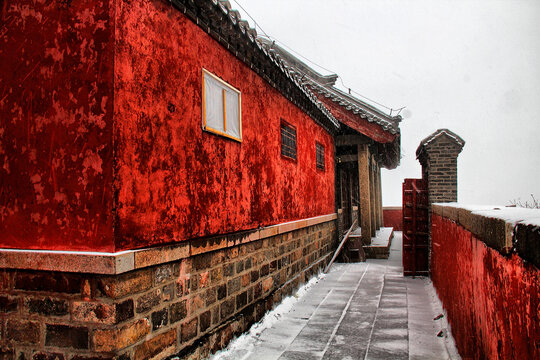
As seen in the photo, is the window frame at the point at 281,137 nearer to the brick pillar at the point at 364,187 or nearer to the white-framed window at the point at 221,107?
the white-framed window at the point at 221,107

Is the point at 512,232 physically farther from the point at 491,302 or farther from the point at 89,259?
the point at 89,259

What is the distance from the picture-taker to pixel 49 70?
3.13 m

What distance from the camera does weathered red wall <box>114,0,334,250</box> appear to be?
10.2ft

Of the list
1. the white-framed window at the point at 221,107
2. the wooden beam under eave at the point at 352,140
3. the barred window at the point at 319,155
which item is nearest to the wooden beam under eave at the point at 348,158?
the wooden beam under eave at the point at 352,140

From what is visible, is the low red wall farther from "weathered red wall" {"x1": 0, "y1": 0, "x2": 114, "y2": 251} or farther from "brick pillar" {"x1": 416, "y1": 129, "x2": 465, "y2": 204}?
"weathered red wall" {"x1": 0, "y1": 0, "x2": 114, "y2": 251}

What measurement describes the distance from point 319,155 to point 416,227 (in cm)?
290

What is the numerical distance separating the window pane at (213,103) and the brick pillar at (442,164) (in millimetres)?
5460

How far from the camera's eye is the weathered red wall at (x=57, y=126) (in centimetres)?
297

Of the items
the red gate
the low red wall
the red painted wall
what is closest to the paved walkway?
the red gate

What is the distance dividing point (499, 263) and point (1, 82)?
12.8ft

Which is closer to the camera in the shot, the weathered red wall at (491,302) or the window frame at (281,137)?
the weathered red wall at (491,302)

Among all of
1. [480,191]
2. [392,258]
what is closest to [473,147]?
[480,191]

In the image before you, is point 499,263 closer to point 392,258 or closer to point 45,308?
point 45,308

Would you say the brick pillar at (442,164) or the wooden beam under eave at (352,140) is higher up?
the wooden beam under eave at (352,140)
